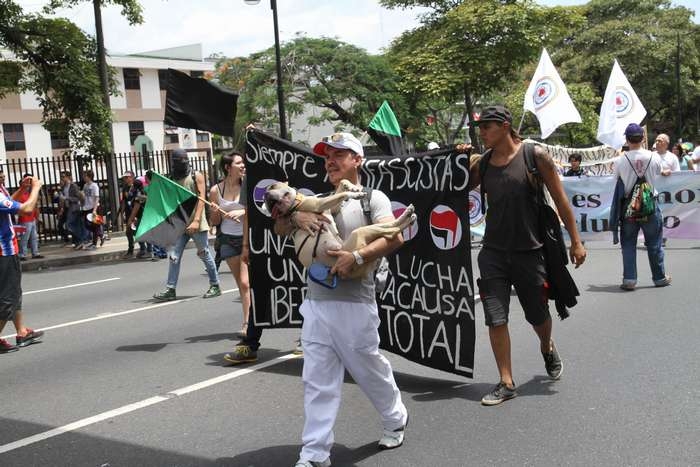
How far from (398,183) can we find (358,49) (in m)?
23.0

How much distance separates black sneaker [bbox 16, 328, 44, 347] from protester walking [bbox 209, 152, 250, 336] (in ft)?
6.94

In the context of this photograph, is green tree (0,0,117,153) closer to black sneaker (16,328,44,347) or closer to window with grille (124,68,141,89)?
black sneaker (16,328,44,347)

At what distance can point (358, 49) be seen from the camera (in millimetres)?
27641

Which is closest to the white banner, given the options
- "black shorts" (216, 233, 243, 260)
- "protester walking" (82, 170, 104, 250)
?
"black shorts" (216, 233, 243, 260)

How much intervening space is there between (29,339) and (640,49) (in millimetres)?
44645

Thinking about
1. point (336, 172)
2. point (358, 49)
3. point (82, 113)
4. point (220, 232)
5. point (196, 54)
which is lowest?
point (220, 232)

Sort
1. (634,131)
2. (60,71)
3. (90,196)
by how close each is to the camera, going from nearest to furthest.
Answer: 1. (634,131)
2. (60,71)
3. (90,196)

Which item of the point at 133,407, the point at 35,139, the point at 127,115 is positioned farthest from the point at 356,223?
the point at 127,115

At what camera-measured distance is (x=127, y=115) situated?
5041 cm

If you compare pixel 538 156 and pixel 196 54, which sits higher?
pixel 196 54

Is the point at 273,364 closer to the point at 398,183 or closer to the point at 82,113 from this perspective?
the point at 398,183

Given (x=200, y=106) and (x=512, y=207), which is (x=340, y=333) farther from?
(x=200, y=106)

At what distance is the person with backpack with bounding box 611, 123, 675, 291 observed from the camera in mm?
8656

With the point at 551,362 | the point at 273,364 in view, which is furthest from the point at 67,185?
the point at 551,362
